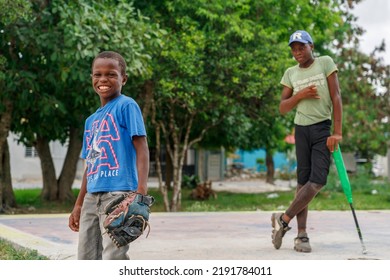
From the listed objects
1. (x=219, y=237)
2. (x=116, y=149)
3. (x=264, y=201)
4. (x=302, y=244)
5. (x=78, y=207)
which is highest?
(x=116, y=149)

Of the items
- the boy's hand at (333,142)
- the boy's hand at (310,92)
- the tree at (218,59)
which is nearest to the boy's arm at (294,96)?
the boy's hand at (310,92)

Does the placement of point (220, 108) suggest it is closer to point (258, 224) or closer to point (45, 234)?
point (258, 224)

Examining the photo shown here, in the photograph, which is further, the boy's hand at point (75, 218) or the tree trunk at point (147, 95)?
the tree trunk at point (147, 95)

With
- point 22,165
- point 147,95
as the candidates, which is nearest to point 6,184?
point 147,95

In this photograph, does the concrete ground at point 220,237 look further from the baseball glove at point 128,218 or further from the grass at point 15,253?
the baseball glove at point 128,218

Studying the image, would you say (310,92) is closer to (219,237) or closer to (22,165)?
(219,237)

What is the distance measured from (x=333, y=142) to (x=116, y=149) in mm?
2083

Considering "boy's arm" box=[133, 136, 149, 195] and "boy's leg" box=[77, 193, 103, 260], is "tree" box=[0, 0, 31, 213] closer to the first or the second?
"boy's leg" box=[77, 193, 103, 260]

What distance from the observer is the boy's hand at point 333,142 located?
4.86 meters

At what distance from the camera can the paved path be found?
495cm

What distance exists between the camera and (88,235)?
137 inches

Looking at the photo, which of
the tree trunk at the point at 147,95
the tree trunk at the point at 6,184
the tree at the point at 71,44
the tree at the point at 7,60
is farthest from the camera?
the tree trunk at the point at 6,184

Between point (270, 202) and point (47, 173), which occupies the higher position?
point (47, 173)

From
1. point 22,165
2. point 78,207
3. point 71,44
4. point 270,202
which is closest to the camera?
point 78,207
